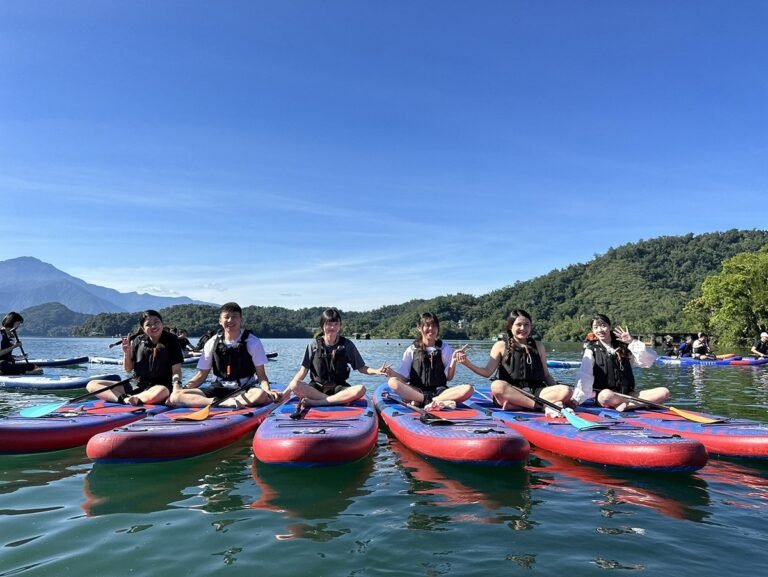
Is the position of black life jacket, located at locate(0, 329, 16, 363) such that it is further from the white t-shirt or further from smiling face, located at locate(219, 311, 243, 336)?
smiling face, located at locate(219, 311, 243, 336)

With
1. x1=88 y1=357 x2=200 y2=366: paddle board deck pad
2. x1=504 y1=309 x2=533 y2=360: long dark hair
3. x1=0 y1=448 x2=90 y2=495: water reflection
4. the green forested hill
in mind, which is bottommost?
x1=0 y1=448 x2=90 y2=495: water reflection

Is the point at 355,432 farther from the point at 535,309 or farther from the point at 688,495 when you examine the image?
the point at 535,309

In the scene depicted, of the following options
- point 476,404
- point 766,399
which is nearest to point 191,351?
point 476,404

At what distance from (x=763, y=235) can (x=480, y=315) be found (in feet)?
203

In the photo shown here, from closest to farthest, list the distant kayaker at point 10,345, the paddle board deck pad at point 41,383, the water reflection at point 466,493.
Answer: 1. the water reflection at point 466,493
2. the paddle board deck pad at point 41,383
3. the distant kayaker at point 10,345

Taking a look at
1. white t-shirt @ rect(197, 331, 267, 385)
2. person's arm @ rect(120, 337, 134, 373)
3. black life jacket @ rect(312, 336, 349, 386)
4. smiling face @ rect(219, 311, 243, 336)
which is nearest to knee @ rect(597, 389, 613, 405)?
black life jacket @ rect(312, 336, 349, 386)

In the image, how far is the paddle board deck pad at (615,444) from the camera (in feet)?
16.3

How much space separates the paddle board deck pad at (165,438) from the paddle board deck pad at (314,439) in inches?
22.9

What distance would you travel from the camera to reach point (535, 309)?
96438 millimetres

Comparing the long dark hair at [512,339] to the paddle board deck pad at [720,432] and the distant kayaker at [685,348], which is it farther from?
the distant kayaker at [685,348]

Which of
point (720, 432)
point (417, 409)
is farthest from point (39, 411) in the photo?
point (720, 432)

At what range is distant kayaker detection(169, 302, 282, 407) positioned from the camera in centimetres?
739

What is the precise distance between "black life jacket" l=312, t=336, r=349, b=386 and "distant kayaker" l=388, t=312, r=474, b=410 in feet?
2.62

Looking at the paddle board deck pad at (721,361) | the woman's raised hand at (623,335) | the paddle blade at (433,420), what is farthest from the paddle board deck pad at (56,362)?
the paddle board deck pad at (721,361)
